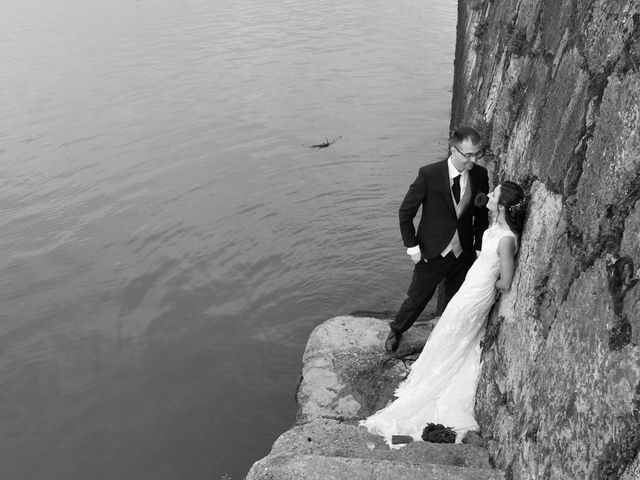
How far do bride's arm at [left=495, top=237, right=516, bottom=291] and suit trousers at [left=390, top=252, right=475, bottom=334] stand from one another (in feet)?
4.05

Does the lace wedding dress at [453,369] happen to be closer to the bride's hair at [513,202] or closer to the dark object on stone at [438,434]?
the dark object on stone at [438,434]

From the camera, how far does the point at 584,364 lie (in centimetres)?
342

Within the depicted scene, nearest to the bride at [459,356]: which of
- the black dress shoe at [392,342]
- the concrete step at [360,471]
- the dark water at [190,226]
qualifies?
the concrete step at [360,471]

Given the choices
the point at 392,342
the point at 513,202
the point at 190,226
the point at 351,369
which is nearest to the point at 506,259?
the point at 513,202

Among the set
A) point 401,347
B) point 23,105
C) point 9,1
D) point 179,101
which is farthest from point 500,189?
point 9,1

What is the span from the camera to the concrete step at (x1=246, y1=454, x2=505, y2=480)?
4.29 m

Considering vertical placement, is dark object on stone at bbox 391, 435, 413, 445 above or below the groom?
below

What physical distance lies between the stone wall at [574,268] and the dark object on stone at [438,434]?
30 cm

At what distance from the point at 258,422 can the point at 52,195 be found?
9257 mm

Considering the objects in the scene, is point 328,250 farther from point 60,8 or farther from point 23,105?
point 60,8

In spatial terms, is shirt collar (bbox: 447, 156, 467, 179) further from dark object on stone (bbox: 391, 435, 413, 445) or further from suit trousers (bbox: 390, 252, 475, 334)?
dark object on stone (bbox: 391, 435, 413, 445)


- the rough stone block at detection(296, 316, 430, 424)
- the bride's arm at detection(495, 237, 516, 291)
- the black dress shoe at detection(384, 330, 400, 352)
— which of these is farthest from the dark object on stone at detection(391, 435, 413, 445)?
the black dress shoe at detection(384, 330, 400, 352)

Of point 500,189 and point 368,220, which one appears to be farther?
point 368,220

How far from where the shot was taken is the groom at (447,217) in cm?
571
